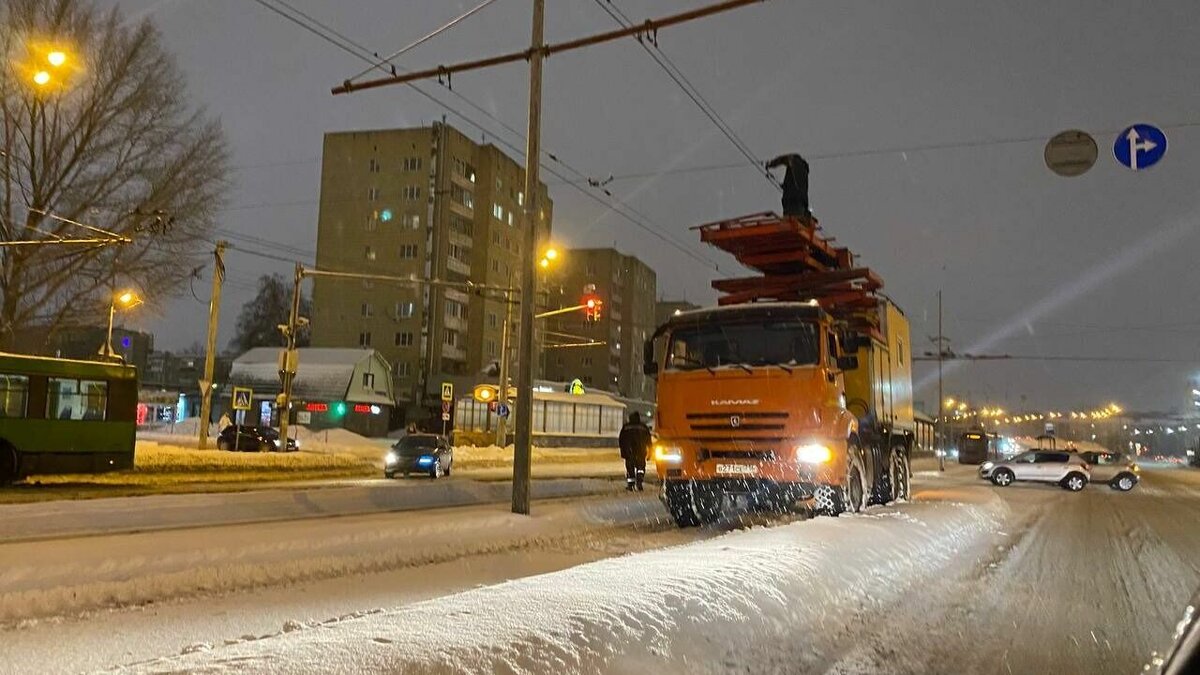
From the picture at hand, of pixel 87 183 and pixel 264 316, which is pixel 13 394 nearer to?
pixel 87 183

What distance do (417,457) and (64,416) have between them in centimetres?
1014

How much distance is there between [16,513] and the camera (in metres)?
13.4

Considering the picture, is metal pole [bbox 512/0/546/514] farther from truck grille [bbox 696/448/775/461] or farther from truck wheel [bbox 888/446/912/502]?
truck wheel [bbox 888/446/912/502]

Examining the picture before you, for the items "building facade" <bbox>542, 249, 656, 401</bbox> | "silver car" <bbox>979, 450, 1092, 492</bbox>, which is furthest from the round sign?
"building facade" <bbox>542, 249, 656, 401</bbox>

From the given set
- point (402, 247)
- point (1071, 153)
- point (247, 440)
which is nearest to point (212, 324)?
point (247, 440)

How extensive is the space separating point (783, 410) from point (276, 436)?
32.4 m

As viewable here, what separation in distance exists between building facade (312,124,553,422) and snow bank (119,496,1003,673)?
6333 cm

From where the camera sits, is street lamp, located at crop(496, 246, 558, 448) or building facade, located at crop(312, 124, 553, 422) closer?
street lamp, located at crop(496, 246, 558, 448)

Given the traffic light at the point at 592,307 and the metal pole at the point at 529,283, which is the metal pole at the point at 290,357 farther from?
the metal pole at the point at 529,283

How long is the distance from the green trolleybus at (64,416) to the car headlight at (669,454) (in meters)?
15.6

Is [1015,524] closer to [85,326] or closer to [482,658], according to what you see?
[482,658]

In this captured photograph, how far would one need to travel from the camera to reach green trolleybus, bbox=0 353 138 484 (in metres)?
19.6

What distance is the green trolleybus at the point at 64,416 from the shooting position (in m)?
19.6

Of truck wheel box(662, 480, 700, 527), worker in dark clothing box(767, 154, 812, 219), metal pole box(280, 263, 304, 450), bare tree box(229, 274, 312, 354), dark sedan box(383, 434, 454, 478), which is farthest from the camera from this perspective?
bare tree box(229, 274, 312, 354)
